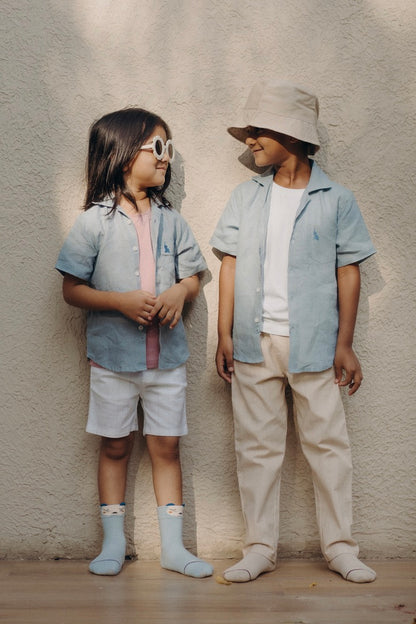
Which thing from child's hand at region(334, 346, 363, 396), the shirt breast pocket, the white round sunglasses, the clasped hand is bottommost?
child's hand at region(334, 346, 363, 396)

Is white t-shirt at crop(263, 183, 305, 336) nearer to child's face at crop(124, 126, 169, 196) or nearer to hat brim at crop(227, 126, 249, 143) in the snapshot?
hat brim at crop(227, 126, 249, 143)

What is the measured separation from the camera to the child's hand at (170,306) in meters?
2.80

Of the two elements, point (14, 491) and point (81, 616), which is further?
point (14, 491)

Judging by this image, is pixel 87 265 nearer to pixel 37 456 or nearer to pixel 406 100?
pixel 37 456

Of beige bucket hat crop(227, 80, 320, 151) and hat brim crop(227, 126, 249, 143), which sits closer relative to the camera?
beige bucket hat crop(227, 80, 320, 151)

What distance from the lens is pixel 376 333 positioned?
3111mm

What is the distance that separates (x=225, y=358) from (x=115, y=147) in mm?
889

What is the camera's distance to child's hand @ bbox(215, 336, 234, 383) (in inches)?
116

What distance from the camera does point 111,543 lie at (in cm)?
Answer: 289

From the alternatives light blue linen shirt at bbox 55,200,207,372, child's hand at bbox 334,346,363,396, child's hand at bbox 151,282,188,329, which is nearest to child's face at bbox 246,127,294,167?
light blue linen shirt at bbox 55,200,207,372

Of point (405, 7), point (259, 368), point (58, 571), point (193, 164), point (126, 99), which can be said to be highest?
point (405, 7)

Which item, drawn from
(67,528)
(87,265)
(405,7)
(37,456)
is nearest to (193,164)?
(87,265)

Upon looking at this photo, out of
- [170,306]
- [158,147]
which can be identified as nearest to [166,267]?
[170,306]

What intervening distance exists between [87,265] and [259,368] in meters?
0.74
